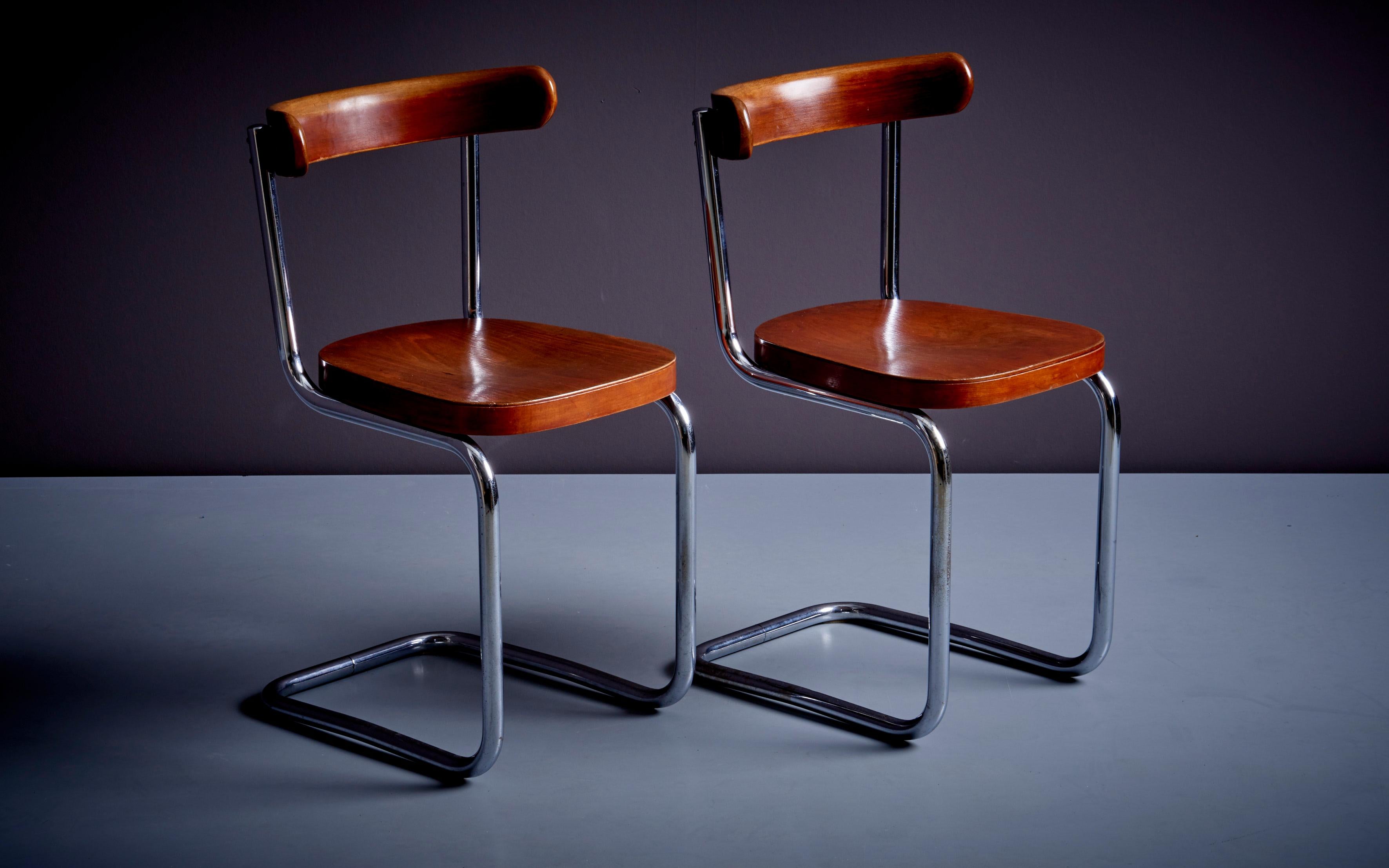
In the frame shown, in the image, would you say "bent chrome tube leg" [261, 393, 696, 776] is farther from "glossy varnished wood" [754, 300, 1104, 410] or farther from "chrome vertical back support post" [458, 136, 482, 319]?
"chrome vertical back support post" [458, 136, 482, 319]

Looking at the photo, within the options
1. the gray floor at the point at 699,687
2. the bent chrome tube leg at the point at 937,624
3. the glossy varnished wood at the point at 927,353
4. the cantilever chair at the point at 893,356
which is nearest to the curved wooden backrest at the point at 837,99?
the cantilever chair at the point at 893,356

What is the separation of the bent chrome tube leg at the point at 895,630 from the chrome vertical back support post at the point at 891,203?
11.6 inches

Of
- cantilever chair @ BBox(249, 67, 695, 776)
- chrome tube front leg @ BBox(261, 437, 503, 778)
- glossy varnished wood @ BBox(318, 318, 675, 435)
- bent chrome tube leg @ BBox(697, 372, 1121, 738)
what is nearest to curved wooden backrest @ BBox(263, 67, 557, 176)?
cantilever chair @ BBox(249, 67, 695, 776)

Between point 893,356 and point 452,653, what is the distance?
0.69 m

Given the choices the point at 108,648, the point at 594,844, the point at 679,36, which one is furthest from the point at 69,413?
the point at 594,844

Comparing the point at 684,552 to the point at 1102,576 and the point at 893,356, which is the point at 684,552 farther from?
the point at 1102,576

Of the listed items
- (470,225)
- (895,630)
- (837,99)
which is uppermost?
(837,99)

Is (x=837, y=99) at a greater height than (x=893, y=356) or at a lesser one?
greater

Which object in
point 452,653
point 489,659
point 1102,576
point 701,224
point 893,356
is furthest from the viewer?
point 701,224

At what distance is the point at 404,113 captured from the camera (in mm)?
1550

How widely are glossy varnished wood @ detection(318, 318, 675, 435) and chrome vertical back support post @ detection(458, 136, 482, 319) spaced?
61mm

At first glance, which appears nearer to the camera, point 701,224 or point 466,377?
point 466,377

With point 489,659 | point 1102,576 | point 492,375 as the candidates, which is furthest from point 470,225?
point 1102,576

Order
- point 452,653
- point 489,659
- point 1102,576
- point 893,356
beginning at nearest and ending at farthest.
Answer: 1. point 489,659
2. point 893,356
3. point 1102,576
4. point 452,653
